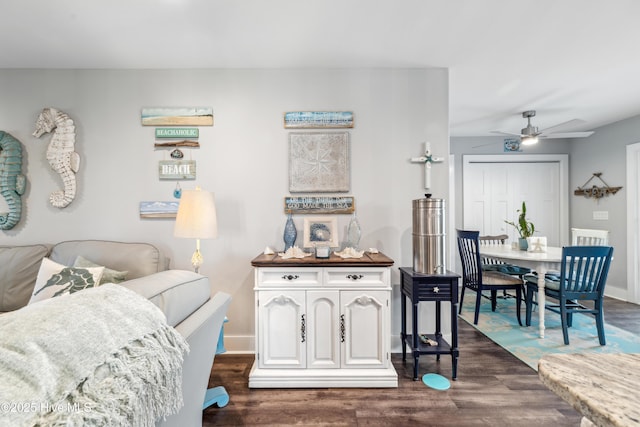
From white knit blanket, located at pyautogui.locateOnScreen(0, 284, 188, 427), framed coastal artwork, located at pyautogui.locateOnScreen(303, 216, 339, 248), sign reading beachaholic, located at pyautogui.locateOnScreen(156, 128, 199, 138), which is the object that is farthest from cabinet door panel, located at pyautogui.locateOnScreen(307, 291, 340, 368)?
sign reading beachaholic, located at pyautogui.locateOnScreen(156, 128, 199, 138)

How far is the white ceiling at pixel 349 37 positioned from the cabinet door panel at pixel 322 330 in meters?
1.94

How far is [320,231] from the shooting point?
2.29 m

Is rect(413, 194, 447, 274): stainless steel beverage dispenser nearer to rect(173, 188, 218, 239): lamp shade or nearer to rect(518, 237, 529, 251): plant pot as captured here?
rect(173, 188, 218, 239): lamp shade

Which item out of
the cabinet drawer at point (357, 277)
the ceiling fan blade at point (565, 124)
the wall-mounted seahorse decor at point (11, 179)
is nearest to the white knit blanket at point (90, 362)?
the cabinet drawer at point (357, 277)

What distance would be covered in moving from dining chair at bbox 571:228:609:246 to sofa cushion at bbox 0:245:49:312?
5539mm

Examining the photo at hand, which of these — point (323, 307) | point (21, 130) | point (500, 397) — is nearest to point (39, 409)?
point (323, 307)

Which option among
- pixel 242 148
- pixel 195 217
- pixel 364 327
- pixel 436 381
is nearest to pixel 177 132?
pixel 242 148

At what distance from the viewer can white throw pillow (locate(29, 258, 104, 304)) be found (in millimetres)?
1544

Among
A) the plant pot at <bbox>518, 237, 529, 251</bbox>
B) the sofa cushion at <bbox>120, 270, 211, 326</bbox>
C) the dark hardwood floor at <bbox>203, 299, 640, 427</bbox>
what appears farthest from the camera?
the plant pot at <bbox>518, 237, 529, 251</bbox>

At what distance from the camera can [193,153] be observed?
2523 millimetres

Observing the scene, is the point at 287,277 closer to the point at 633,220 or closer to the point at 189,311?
the point at 189,311

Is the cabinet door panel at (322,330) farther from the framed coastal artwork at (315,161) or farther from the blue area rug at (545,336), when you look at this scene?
the blue area rug at (545,336)

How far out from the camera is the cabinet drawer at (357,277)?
79.0 inches

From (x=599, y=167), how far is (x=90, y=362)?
5978 mm
